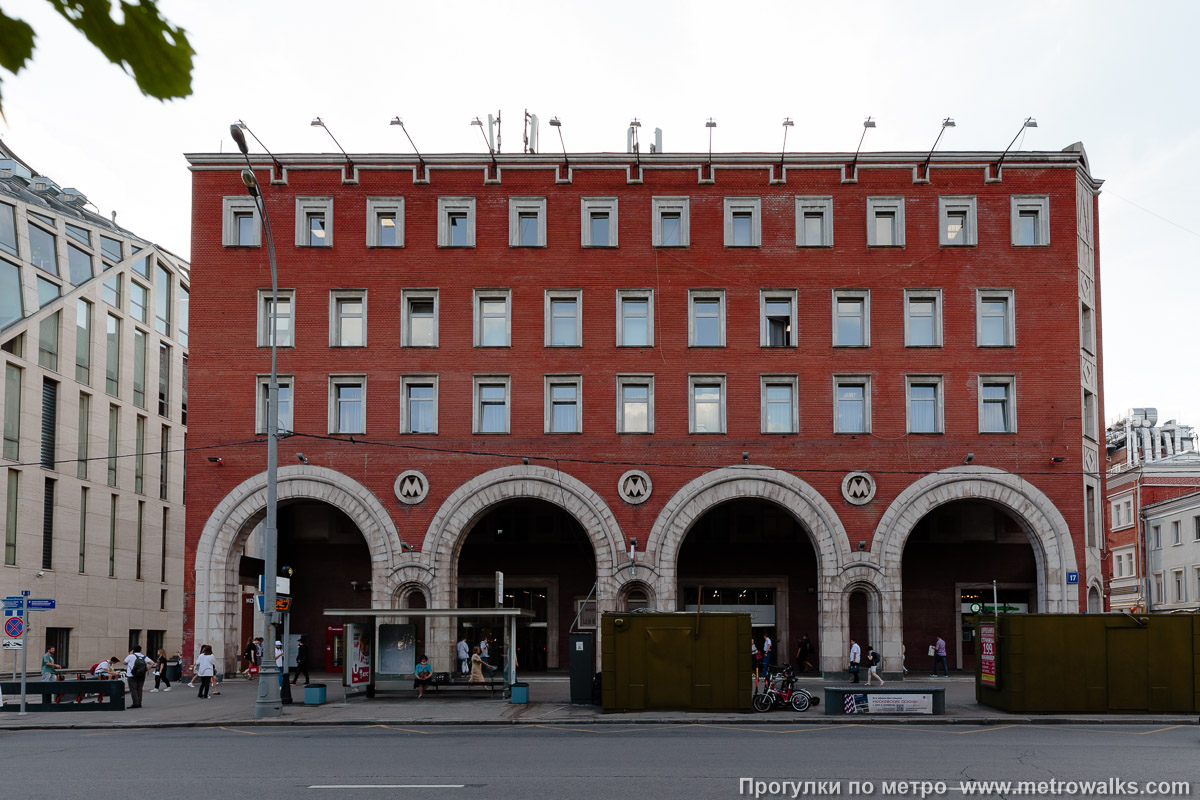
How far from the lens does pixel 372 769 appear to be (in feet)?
56.7

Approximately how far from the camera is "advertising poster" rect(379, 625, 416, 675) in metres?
33.0

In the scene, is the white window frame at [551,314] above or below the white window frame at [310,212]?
below

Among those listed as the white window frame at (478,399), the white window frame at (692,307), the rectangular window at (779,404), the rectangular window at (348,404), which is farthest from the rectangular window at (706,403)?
the rectangular window at (348,404)

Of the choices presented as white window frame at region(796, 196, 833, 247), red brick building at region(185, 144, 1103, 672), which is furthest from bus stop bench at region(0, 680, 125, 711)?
white window frame at region(796, 196, 833, 247)

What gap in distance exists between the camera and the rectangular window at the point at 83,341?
53812 millimetres

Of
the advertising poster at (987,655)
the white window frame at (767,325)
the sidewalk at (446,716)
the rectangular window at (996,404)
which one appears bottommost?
the sidewalk at (446,716)

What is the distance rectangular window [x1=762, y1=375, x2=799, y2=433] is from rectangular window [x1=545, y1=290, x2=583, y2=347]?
6487 millimetres

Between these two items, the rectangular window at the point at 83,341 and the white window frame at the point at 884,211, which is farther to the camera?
the rectangular window at the point at 83,341

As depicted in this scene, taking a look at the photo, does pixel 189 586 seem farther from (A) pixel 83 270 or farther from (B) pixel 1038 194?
(B) pixel 1038 194

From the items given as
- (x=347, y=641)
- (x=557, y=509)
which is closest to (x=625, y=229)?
(x=557, y=509)

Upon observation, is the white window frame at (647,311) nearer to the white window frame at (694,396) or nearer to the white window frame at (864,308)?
the white window frame at (694,396)

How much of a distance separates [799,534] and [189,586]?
2150 cm

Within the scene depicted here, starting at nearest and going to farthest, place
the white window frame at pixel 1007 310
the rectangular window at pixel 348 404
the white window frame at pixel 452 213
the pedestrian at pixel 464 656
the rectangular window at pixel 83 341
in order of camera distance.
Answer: the pedestrian at pixel 464 656 → the rectangular window at pixel 348 404 → the white window frame at pixel 1007 310 → the white window frame at pixel 452 213 → the rectangular window at pixel 83 341

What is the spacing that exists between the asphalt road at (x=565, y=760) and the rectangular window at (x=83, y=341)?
1288 inches
